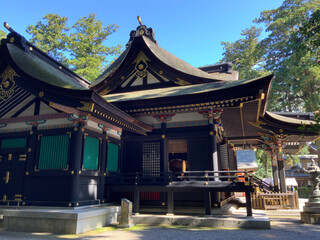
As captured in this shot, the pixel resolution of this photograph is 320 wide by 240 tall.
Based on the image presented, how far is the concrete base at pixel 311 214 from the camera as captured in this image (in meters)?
9.62

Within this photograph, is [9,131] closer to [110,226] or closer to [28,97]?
[28,97]

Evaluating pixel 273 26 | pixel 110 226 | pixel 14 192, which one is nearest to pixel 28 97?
pixel 14 192

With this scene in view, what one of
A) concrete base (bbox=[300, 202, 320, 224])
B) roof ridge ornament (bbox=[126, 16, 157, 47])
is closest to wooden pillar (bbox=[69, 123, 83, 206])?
roof ridge ornament (bbox=[126, 16, 157, 47])

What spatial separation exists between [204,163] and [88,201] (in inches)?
205

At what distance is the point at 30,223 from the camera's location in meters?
7.75

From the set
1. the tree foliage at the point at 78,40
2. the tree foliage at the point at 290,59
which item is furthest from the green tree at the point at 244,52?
the tree foliage at the point at 78,40

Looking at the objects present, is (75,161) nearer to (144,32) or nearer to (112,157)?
(112,157)

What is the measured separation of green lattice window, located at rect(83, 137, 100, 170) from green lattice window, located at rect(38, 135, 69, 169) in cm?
70

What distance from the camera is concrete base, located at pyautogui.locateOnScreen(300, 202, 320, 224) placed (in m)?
9.62

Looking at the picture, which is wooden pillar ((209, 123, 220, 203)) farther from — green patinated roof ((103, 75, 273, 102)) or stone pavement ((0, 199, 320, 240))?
stone pavement ((0, 199, 320, 240))

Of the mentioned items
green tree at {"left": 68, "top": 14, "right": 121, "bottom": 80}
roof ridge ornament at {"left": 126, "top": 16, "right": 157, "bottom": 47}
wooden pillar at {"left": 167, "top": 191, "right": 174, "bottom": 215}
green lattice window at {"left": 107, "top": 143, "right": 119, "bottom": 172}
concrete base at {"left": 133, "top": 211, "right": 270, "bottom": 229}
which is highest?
green tree at {"left": 68, "top": 14, "right": 121, "bottom": 80}

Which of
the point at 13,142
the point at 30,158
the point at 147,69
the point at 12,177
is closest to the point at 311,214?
the point at 147,69

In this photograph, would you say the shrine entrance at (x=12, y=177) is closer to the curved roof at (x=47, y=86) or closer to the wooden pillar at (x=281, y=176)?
the curved roof at (x=47, y=86)

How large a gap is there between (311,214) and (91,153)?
945 centimetres
